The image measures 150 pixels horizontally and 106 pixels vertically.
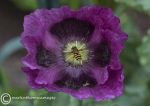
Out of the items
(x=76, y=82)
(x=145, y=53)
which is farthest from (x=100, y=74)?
(x=145, y=53)

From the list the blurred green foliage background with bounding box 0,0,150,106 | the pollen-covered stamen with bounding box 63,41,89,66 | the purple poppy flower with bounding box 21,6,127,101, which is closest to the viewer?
the purple poppy flower with bounding box 21,6,127,101

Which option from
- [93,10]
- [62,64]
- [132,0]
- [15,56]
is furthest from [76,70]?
[15,56]

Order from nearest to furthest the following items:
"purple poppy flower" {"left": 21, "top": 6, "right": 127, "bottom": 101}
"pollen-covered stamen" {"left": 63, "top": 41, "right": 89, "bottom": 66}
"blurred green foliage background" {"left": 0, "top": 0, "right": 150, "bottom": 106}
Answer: "purple poppy flower" {"left": 21, "top": 6, "right": 127, "bottom": 101}, "pollen-covered stamen" {"left": 63, "top": 41, "right": 89, "bottom": 66}, "blurred green foliage background" {"left": 0, "top": 0, "right": 150, "bottom": 106}

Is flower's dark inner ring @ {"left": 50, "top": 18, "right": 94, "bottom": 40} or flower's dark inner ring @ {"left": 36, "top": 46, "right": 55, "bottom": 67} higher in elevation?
flower's dark inner ring @ {"left": 50, "top": 18, "right": 94, "bottom": 40}

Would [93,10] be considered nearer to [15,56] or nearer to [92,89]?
[92,89]

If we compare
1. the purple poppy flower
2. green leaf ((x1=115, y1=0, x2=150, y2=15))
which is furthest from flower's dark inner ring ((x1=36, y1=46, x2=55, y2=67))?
green leaf ((x1=115, y1=0, x2=150, y2=15))

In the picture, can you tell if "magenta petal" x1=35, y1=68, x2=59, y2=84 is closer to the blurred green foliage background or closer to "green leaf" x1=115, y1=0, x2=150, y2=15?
the blurred green foliage background

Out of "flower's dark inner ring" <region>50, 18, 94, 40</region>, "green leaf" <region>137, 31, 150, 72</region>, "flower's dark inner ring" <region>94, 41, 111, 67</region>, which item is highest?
"green leaf" <region>137, 31, 150, 72</region>

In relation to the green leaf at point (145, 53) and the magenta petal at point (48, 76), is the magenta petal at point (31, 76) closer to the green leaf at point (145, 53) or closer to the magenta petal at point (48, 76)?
the magenta petal at point (48, 76)
